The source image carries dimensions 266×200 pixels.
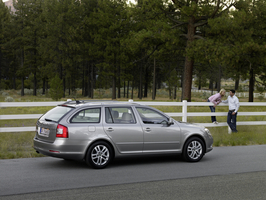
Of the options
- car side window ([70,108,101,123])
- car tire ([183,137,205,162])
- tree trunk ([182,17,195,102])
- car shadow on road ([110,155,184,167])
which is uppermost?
tree trunk ([182,17,195,102])

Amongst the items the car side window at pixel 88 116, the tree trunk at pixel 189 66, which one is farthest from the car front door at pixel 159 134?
the tree trunk at pixel 189 66

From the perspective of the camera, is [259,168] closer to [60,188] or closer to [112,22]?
[60,188]

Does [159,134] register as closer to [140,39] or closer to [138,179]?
[138,179]

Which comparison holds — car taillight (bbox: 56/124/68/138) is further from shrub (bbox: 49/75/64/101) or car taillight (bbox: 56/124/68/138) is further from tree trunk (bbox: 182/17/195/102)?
shrub (bbox: 49/75/64/101)

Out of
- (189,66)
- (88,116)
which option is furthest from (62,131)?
(189,66)

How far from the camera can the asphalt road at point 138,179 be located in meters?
6.13

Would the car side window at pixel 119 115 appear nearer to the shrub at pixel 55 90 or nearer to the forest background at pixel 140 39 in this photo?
the forest background at pixel 140 39

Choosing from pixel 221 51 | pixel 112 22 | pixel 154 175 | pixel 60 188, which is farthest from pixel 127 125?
pixel 112 22

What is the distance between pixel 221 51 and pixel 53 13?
1544 inches

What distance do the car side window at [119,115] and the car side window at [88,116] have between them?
212 millimetres

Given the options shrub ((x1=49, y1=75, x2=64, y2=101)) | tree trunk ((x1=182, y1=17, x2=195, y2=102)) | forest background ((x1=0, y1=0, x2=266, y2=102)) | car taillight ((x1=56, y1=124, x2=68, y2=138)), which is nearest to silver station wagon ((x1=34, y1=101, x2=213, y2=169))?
car taillight ((x1=56, y1=124, x2=68, y2=138))

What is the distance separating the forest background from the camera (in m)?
27.7

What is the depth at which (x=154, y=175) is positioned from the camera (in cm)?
762

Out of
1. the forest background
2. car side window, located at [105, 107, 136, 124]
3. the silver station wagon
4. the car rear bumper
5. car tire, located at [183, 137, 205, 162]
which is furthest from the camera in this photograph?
the forest background
